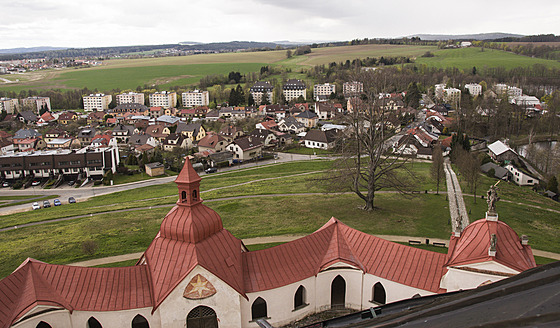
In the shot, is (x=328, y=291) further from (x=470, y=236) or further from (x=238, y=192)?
(x=238, y=192)

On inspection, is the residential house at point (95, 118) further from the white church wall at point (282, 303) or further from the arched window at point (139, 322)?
the white church wall at point (282, 303)

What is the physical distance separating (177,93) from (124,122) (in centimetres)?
5652

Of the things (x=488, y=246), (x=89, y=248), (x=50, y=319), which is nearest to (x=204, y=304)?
(x=50, y=319)

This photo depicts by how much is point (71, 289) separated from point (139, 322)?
4226 millimetres

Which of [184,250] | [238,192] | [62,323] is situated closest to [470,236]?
[184,250]

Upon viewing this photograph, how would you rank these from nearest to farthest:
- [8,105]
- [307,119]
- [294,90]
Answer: [307,119] < [8,105] < [294,90]

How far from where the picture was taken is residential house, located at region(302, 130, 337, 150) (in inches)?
3782

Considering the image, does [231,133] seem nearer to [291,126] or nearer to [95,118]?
[291,126]

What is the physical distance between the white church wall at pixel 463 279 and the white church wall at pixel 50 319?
21096 millimetres

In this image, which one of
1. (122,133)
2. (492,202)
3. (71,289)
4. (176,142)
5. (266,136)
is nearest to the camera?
(492,202)

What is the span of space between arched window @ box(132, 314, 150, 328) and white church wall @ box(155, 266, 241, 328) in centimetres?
108

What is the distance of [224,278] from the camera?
22.5m

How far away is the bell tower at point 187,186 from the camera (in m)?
23.0

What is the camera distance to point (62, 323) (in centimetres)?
2148
